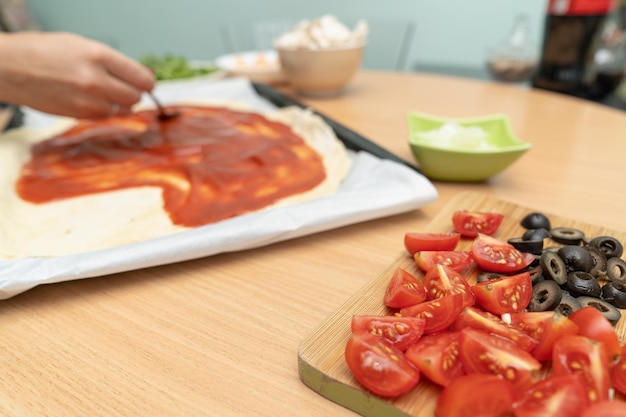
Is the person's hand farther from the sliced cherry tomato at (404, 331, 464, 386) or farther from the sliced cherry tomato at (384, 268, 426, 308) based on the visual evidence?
the sliced cherry tomato at (404, 331, 464, 386)

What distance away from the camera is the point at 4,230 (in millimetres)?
960

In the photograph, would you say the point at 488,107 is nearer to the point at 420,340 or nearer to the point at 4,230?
the point at 420,340

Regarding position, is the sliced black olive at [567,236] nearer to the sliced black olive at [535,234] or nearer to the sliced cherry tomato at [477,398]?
the sliced black olive at [535,234]

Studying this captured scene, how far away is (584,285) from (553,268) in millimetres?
47

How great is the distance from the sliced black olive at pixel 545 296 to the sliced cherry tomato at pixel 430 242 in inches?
A: 6.2

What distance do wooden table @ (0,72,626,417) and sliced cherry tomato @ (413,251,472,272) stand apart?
9 cm

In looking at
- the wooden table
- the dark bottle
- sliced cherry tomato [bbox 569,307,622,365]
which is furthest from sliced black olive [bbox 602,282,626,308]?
the dark bottle

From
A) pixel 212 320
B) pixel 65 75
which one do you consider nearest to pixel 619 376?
pixel 212 320

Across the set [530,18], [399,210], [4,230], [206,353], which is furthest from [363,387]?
[530,18]

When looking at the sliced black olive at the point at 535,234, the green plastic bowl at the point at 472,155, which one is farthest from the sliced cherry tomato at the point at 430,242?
the green plastic bowl at the point at 472,155

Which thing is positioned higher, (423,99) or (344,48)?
(344,48)

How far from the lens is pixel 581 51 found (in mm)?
2207

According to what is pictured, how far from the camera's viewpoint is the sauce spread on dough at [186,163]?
1.10m

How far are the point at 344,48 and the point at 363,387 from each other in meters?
1.50
